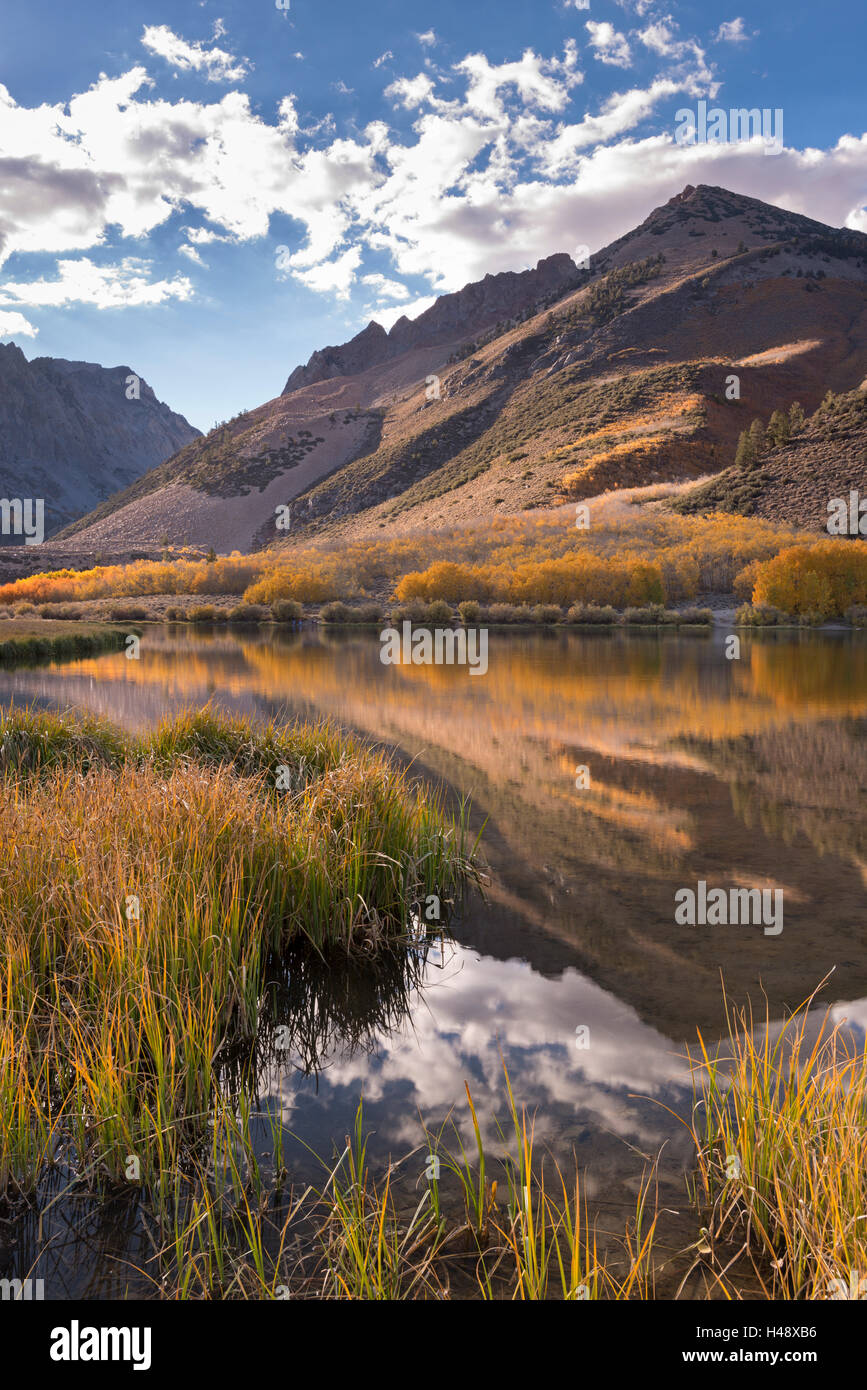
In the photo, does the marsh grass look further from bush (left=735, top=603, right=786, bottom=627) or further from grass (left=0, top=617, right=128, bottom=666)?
bush (left=735, top=603, right=786, bottom=627)

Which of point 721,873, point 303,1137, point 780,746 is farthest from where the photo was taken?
point 780,746

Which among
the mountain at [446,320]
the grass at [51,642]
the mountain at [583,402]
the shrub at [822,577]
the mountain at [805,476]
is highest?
the mountain at [446,320]

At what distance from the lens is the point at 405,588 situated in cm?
4288

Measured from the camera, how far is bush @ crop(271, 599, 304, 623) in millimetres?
41125

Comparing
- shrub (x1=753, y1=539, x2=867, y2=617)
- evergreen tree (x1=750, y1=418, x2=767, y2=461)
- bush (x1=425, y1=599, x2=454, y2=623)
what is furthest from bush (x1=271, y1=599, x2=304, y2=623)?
evergreen tree (x1=750, y1=418, x2=767, y2=461)

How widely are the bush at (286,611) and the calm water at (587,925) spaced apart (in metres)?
24.2

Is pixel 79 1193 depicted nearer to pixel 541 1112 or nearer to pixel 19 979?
pixel 19 979

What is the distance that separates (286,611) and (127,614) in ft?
29.0

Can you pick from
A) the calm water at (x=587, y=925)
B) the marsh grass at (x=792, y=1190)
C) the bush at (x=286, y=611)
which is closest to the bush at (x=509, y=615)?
the bush at (x=286, y=611)

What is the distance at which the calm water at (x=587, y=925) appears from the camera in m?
3.62

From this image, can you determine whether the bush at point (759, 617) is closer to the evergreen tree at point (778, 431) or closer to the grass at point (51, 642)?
the evergreen tree at point (778, 431)
